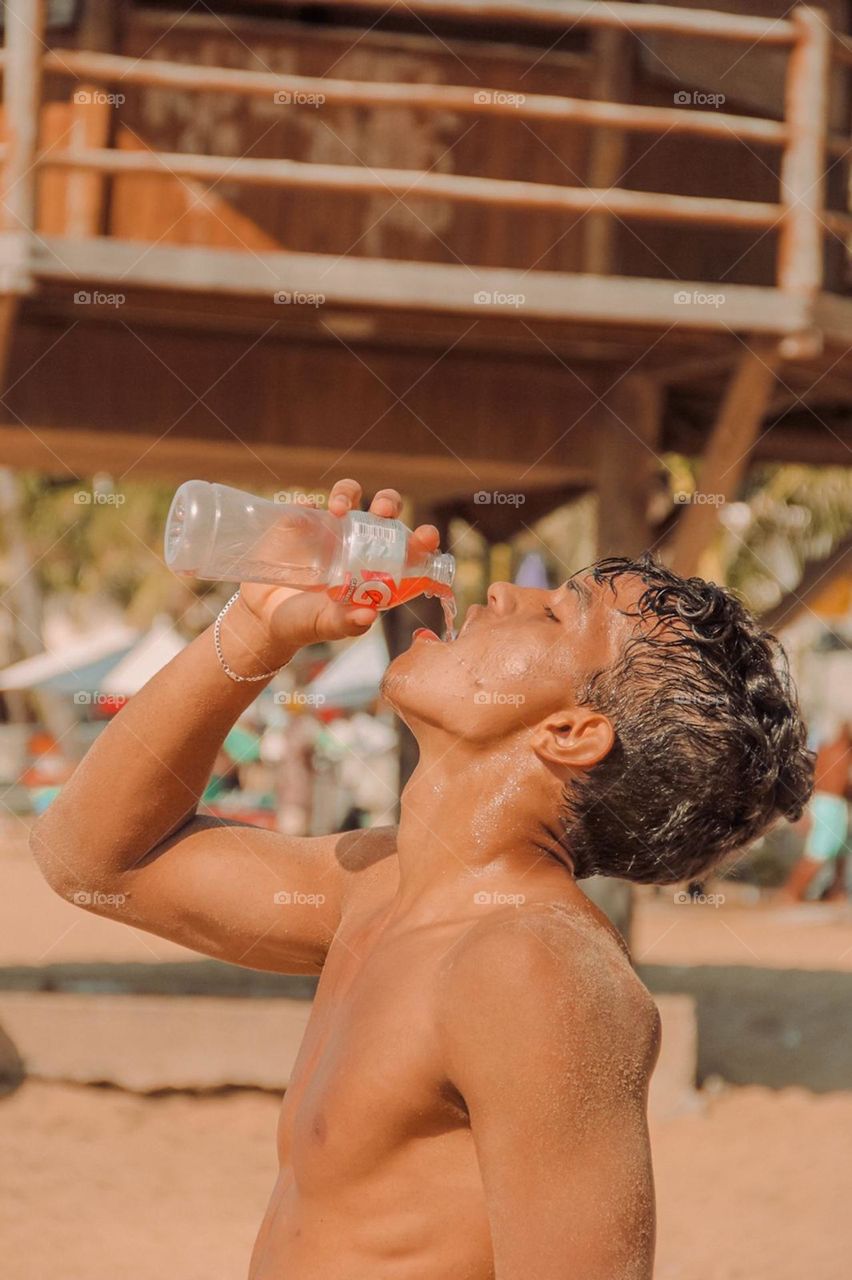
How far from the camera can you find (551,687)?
2143 millimetres

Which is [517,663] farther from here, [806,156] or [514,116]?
[806,156]

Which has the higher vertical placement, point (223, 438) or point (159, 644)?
point (223, 438)

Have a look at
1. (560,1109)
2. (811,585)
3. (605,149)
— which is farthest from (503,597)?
(811,585)

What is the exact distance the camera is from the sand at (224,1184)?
6.16 metres

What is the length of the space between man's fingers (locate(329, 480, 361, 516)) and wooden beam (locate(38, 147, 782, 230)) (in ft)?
14.4

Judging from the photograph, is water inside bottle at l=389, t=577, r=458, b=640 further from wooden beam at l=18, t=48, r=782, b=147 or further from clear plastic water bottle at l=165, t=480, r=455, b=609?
wooden beam at l=18, t=48, r=782, b=147

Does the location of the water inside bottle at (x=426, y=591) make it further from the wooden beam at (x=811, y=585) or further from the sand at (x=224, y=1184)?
the wooden beam at (x=811, y=585)

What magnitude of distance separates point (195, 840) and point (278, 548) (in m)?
0.51

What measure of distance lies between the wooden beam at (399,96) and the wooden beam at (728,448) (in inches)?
35.7

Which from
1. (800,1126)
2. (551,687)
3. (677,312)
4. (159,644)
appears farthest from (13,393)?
(159,644)

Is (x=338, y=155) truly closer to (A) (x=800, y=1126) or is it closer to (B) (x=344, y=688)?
(A) (x=800, y=1126)

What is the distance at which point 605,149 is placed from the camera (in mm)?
7297

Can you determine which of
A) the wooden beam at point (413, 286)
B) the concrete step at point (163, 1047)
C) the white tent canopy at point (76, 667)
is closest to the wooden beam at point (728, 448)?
the wooden beam at point (413, 286)

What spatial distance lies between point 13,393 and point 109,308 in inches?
35.4
